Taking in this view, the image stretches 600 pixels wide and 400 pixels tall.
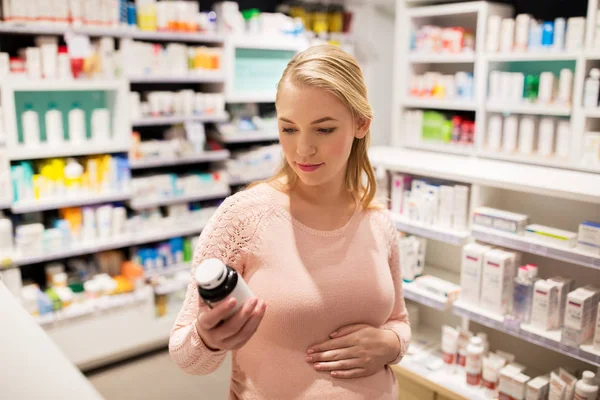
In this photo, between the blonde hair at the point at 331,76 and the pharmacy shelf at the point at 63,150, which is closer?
the blonde hair at the point at 331,76

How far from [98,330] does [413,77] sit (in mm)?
3198

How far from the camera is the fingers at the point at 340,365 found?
147 cm

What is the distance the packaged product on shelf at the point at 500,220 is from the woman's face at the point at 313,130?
1.51 meters

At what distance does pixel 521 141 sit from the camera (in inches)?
157

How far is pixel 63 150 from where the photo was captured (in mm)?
4059

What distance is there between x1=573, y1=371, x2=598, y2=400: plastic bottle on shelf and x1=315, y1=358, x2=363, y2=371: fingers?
151 centimetres

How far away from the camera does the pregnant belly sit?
1.48 m

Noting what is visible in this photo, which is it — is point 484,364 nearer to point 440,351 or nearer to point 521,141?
point 440,351

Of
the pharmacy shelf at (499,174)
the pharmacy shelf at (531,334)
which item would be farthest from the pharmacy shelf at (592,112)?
the pharmacy shelf at (531,334)

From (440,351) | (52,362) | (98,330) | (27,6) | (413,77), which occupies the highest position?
(27,6)

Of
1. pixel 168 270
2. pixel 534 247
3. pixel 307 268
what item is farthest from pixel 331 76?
pixel 168 270

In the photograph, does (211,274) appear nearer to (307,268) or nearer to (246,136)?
(307,268)

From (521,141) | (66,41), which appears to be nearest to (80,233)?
(66,41)

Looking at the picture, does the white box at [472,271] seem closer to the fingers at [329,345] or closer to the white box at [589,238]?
the white box at [589,238]
